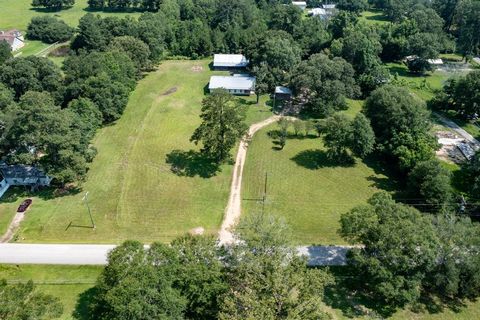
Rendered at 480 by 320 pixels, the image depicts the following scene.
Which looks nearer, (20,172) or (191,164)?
(20,172)

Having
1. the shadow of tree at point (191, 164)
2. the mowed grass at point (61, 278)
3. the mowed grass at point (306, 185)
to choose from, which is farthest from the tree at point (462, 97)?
the mowed grass at point (61, 278)

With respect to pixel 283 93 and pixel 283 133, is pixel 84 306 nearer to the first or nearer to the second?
pixel 283 133

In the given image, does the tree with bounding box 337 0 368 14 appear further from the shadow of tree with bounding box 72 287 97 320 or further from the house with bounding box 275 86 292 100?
the shadow of tree with bounding box 72 287 97 320

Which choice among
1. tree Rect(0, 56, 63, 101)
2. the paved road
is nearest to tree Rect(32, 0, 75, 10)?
tree Rect(0, 56, 63, 101)

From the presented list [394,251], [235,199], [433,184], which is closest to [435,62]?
[433,184]

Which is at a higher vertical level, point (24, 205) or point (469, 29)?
point (469, 29)

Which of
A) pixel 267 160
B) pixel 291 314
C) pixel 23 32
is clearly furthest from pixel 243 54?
pixel 291 314
